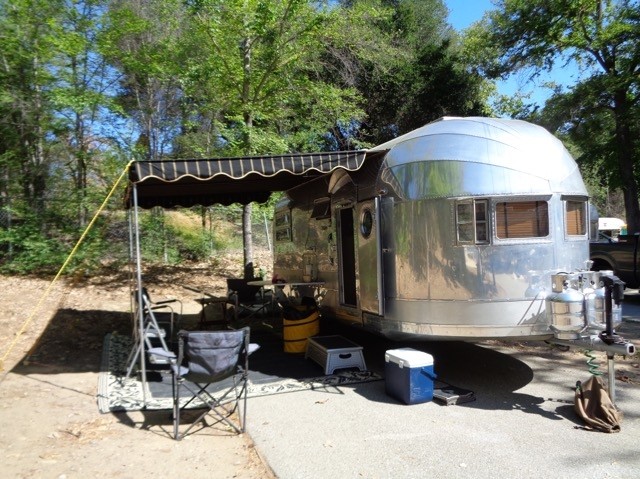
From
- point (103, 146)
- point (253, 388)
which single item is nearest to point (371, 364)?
point (253, 388)

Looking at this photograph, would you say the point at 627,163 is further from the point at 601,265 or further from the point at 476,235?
the point at 476,235

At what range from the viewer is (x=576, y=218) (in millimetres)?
5762

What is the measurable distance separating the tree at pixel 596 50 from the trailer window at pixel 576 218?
41.8ft

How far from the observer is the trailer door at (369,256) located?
239 inches

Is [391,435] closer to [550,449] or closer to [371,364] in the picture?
[550,449]

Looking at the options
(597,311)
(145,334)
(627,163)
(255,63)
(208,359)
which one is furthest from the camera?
(627,163)

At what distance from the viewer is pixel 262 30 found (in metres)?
11.8

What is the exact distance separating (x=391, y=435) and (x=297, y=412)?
107 cm

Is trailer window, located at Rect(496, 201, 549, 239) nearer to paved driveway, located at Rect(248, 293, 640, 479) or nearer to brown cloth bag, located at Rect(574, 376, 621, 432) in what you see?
brown cloth bag, located at Rect(574, 376, 621, 432)

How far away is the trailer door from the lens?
6059mm

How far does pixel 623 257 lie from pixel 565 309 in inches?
340

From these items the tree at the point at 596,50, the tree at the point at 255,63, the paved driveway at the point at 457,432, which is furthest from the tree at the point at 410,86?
the paved driveway at the point at 457,432

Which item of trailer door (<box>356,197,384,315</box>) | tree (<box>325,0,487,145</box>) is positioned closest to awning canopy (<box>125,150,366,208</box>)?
trailer door (<box>356,197,384,315</box>)

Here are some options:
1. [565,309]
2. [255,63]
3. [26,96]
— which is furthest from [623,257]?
[26,96]
